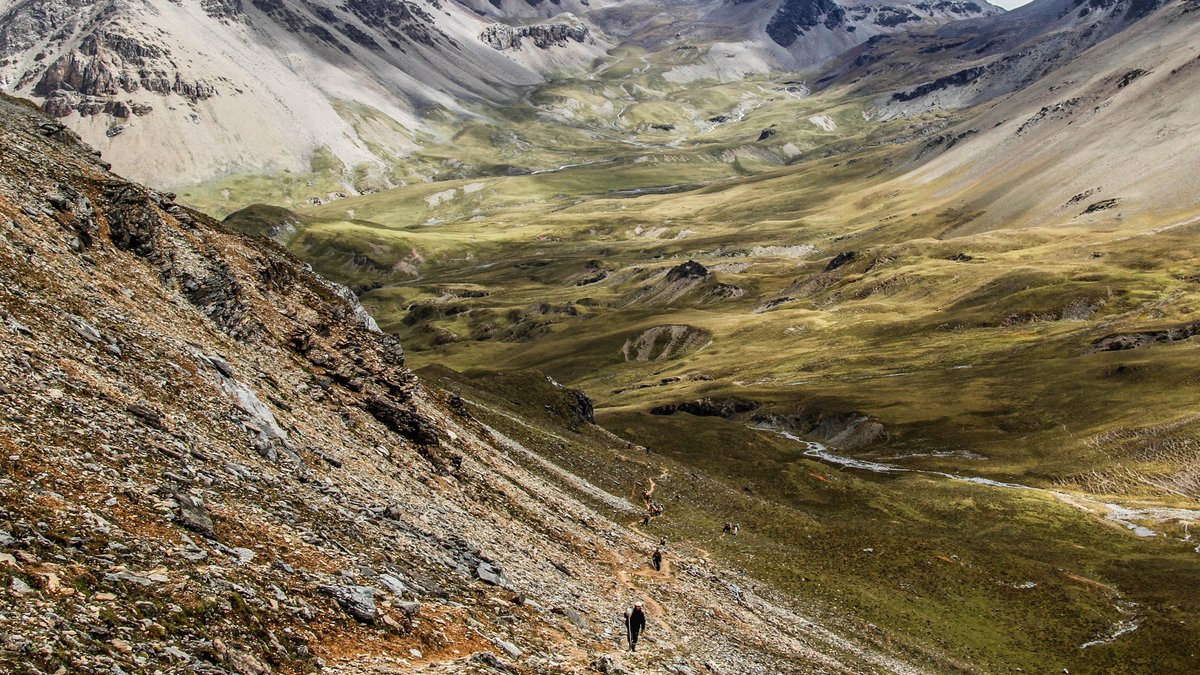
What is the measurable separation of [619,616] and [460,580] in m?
8.87

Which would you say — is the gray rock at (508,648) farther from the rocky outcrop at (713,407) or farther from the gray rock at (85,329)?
the rocky outcrop at (713,407)

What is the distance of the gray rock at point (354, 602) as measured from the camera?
70.2 feet

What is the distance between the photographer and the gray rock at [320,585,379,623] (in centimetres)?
2140

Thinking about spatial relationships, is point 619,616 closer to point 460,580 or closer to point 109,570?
point 460,580

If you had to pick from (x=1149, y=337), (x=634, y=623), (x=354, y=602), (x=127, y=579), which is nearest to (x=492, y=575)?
(x=634, y=623)

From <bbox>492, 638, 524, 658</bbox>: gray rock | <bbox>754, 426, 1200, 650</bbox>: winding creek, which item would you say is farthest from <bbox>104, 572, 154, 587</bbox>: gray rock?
<bbox>754, 426, 1200, 650</bbox>: winding creek

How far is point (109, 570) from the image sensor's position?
17.3m

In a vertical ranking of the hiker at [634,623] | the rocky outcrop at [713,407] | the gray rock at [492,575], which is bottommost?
the rocky outcrop at [713,407]

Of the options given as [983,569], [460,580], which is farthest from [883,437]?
[460,580]

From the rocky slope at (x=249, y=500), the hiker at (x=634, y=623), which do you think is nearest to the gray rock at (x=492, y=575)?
the rocky slope at (x=249, y=500)

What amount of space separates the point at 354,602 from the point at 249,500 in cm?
544

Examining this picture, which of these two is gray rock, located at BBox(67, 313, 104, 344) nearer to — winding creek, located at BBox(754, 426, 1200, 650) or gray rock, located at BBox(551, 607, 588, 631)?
gray rock, located at BBox(551, 607, 588, 631)

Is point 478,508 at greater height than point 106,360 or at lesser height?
lesser

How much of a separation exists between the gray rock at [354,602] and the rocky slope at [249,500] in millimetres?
72
